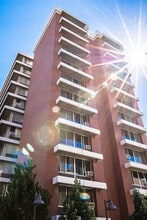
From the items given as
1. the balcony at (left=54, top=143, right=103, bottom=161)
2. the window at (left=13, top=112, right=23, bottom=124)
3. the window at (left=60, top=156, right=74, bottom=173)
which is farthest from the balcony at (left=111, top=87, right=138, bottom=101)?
the window at (left=13, top=112, right=23, bottom=124)

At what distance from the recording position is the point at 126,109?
80.6 ft

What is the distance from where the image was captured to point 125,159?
2014cm

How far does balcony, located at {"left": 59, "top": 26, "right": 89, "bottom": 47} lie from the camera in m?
26.4

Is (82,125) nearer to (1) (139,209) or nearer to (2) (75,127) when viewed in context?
(2) (75,127)

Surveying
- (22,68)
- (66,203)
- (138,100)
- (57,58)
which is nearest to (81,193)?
(66,203)

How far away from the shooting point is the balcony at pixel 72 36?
26.4m

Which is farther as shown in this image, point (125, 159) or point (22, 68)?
point (22, 68)

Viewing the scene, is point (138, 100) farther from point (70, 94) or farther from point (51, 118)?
point (51, 118)

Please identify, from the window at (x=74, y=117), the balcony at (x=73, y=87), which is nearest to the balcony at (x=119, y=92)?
the balcony at (x=73, y=87)

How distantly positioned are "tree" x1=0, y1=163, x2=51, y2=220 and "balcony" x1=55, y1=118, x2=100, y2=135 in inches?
220

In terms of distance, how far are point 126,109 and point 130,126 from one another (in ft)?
9.12

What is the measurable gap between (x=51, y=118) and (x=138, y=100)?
1499cm

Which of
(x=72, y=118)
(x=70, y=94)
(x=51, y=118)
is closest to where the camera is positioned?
(x=51, y=118)

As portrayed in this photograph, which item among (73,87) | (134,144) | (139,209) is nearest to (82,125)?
(73,87)
